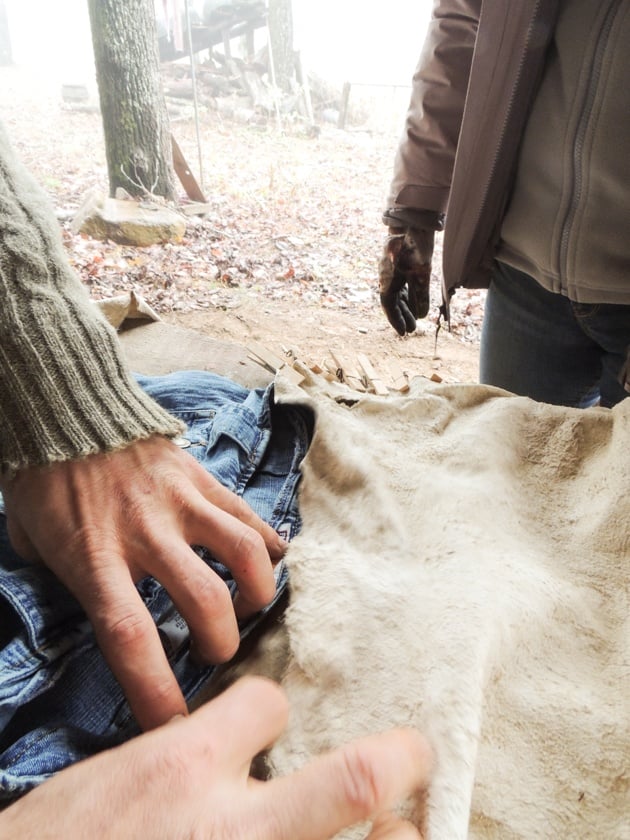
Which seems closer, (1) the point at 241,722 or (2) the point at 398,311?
(1) the point at 241,722

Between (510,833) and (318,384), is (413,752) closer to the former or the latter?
(510,833)

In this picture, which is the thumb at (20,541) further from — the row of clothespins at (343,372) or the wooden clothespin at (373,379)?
the wooden clothespin at (373,379)

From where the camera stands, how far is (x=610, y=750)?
1.78 ft

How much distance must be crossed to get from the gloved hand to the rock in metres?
3.62

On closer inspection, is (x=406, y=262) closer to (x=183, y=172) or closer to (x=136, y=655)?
(x=136, y=655)

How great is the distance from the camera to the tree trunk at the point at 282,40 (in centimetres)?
973

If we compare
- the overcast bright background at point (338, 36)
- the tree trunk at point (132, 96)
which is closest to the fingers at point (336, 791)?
the tree trunk at point (132, 96)

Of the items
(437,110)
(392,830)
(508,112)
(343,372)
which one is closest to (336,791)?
(392,830)

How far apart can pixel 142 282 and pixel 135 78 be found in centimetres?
229

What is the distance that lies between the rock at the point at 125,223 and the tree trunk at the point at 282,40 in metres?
6.82

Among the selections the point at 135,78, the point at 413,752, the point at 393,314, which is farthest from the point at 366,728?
the point at 135,78

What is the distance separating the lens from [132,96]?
4922mm

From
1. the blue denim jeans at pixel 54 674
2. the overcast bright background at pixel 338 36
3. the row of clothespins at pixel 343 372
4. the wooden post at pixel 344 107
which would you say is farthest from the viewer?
the overcast bright background at pixel 338 36

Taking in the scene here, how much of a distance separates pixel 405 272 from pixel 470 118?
455mm
